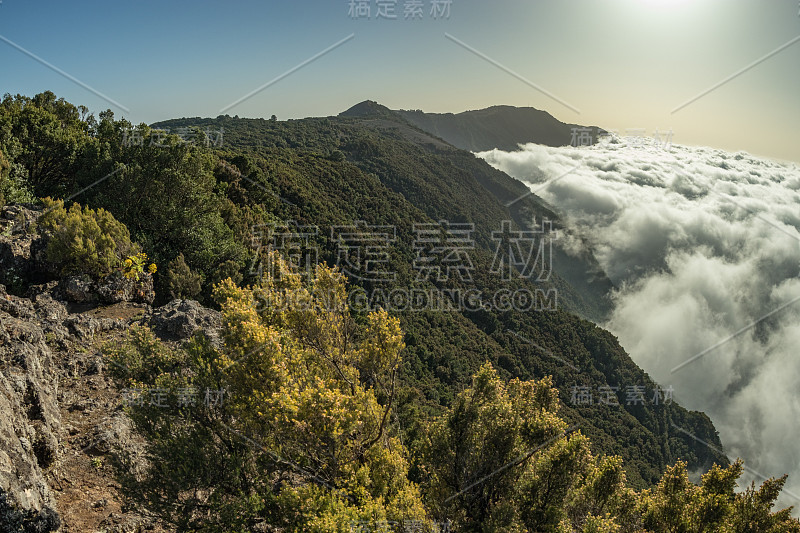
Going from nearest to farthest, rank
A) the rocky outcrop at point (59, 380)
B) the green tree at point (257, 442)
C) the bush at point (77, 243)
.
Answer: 1. the rocky outcrop at point (59, 380)
2. the green tree at point (257, 442)
3. the bush at point (77, 243)

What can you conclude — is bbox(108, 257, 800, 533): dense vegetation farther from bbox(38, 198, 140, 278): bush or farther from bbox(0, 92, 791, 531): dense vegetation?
bbox(38, 198, 140, 278): bush

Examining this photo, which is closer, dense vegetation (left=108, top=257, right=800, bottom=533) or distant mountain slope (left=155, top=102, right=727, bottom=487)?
dense vegetation (left=108, top=257, right=800, bottom=533)

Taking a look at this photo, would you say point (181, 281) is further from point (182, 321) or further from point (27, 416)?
point (27, 416)

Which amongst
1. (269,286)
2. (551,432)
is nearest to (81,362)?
(269,286)

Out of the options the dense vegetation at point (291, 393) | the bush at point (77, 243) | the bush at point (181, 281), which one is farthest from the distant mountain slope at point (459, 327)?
the bush at point (77, 243)

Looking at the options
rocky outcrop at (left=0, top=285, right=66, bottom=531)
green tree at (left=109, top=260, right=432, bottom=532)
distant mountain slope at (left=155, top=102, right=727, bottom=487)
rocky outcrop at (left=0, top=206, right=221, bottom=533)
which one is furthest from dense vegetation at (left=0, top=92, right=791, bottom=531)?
rocky outcrop at (left=0, top=285, right=66, bottom=531)

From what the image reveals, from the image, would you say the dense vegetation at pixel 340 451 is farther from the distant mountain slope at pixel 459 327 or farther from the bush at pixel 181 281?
the bush at pixel 181 281

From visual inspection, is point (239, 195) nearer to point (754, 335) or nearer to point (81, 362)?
point (81, 362)

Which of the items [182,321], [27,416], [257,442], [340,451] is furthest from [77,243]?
[340,451]

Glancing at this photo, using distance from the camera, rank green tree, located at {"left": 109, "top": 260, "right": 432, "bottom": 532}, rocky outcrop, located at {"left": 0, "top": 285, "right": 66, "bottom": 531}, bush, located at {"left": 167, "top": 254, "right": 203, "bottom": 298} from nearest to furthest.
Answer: rocky outcrop, located at {"left": 0, "top": 285, "right": 66, "bottom": 531}
green tree, located at {"left": 109, "top": 260, "right": 432, "bottom": 532}
bush, located at {"left": 167, "top": 254, "right": 203, "bottom": 298}
